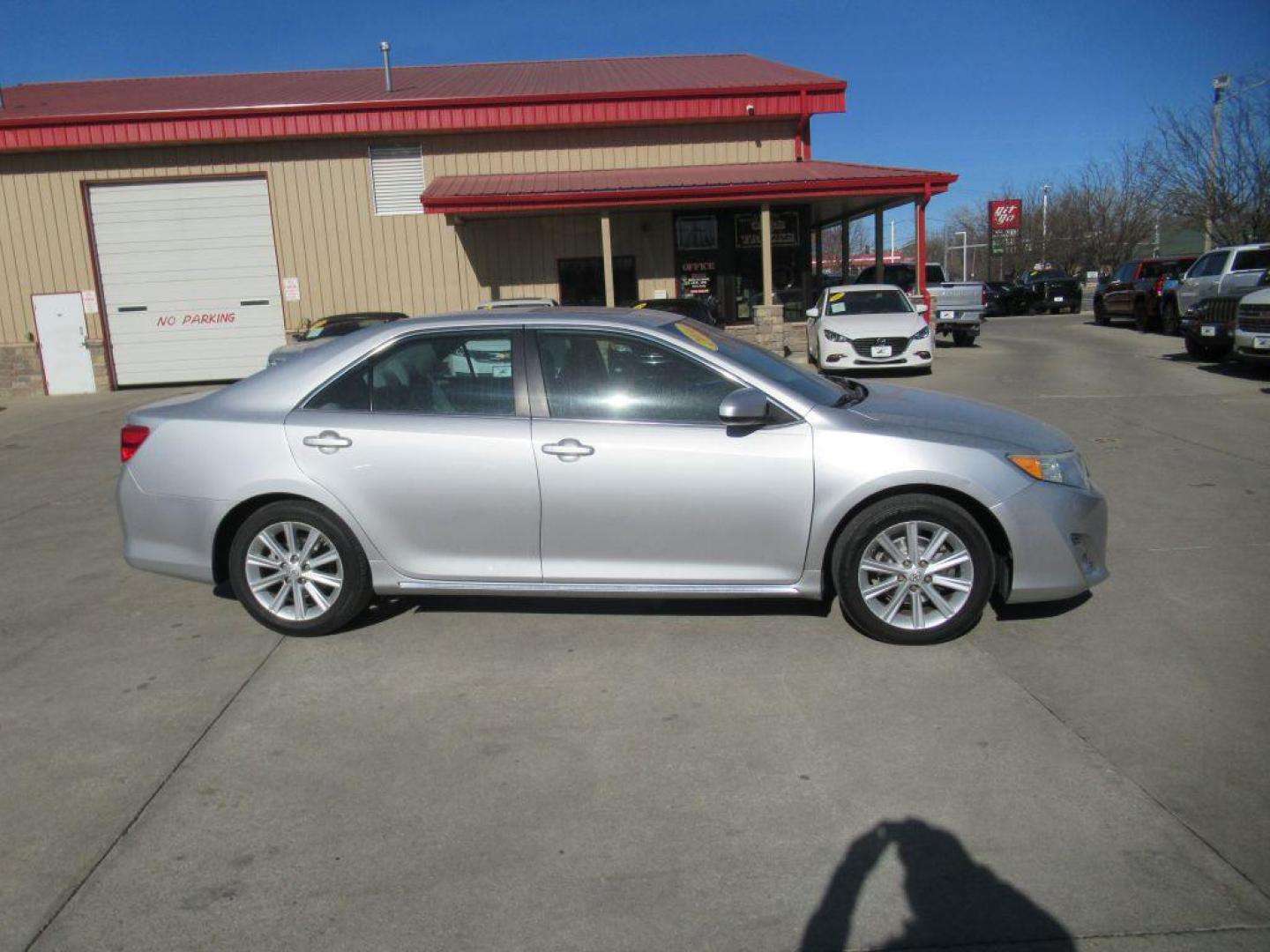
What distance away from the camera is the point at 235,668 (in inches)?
184

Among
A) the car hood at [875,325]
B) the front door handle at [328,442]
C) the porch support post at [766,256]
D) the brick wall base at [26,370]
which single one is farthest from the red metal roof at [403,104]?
the front door handle at [328,442]

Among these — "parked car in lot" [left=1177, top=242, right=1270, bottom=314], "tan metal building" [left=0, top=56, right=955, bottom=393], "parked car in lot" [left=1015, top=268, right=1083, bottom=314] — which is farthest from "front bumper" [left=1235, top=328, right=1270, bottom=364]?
"parked car in lot" [left=1015, top=268, right=1083, bottom=314]

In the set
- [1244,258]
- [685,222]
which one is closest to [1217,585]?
[1244,258]

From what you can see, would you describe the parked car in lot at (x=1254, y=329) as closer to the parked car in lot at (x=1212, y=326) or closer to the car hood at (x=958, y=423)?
the parked car in lot at (x=1212, y=326)

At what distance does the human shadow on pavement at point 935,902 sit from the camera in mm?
2682

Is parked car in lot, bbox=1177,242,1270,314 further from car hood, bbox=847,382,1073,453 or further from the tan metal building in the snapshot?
car hood, bbox=847,382,1073,453

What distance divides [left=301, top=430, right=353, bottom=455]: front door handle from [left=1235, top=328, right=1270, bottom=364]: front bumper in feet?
45.0

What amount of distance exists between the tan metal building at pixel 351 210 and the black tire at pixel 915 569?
48.5ft

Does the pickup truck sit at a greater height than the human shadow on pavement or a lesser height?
greater

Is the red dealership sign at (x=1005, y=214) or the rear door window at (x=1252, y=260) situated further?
the red dealership sign at (x=1005, y=214)

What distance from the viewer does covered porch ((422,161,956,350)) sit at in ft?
60.3

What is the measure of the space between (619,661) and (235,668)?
1.80 metres

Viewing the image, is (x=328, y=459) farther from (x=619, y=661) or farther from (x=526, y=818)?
(x=526, y=818)

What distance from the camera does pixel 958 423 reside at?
4.83 metres
